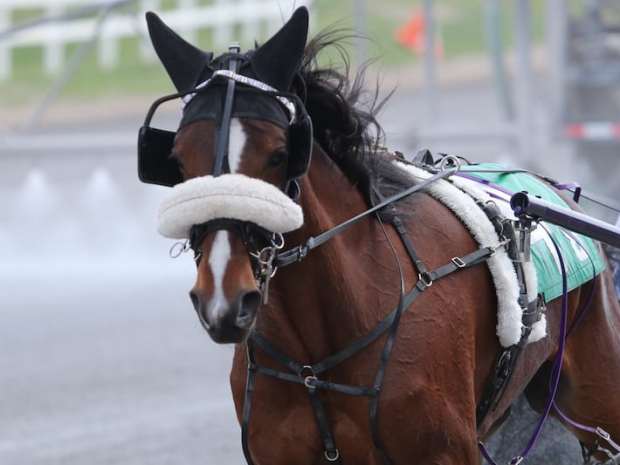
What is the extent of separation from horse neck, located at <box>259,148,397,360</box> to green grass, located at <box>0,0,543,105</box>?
1259cm

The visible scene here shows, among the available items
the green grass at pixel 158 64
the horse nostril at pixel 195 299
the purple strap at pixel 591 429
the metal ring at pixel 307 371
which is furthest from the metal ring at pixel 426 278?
the green grass at pixel 158 64

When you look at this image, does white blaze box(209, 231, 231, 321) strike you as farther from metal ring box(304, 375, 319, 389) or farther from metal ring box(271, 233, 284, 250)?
metal ring box(304, 375, 319, 389)

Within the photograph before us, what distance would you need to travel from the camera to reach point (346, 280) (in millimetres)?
3625

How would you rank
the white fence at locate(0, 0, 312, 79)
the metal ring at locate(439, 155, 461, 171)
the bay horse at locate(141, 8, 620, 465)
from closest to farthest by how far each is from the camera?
1. the bay horse at locate(141, 8, 620, 465)
2. the metal ring at locate(439, 155, 461, 171)
3. the white fence at locate(0, 0, 312, 79)

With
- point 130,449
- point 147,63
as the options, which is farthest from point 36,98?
point 130,449

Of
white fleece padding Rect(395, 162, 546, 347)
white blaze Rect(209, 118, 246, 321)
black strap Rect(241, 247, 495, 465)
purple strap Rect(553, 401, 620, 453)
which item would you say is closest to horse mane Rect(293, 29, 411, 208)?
white fleece padding Rect(395, 162, 546, 347)

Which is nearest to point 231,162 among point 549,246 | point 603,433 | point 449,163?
point 449,163

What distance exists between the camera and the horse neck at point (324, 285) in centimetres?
356

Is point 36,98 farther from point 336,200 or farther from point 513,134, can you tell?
point 336,200

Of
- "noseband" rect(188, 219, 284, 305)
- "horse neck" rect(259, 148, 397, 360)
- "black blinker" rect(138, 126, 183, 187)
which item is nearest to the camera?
"noseband" rect(188, 219, 284, 305)

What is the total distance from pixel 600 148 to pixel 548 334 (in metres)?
7.34

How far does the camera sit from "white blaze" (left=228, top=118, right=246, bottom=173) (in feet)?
10.4

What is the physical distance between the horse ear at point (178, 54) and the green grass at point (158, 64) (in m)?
12.8

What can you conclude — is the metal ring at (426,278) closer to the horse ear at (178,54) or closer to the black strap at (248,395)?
the black strap at (248,395)
